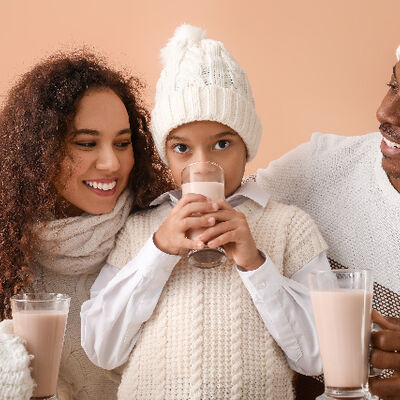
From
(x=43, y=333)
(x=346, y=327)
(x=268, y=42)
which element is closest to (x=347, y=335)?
(x=346, y=327)

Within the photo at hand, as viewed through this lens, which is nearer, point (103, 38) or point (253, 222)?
point (253, 222)

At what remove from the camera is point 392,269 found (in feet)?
5.82

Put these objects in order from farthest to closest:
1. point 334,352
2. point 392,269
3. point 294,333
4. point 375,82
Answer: point 375,82
point 392,269
point 294,333
point 334,352

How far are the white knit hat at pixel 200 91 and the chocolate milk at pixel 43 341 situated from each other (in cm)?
57

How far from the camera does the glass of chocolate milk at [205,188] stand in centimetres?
145

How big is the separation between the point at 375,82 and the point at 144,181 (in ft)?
4.96

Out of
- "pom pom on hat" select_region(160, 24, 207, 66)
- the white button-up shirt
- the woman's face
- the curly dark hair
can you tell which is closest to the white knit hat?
"pom pom on hat" select_region(160, 24, 207, 66)

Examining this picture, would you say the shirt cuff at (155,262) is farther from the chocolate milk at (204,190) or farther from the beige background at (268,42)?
the beige background at (268,42)

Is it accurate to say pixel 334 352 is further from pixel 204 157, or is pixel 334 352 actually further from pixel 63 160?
pixel 63 160

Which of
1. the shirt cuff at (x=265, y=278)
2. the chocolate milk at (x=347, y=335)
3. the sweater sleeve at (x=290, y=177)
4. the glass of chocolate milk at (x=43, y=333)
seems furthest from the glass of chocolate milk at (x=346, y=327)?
the sweater sleeve at (x=290, y=177)

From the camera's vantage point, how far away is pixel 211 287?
154 cm

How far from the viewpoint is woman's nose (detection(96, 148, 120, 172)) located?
1685mm

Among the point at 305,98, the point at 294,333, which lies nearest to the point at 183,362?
the point at 294,333

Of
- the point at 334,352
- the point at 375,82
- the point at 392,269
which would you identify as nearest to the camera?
the point at 334,352
